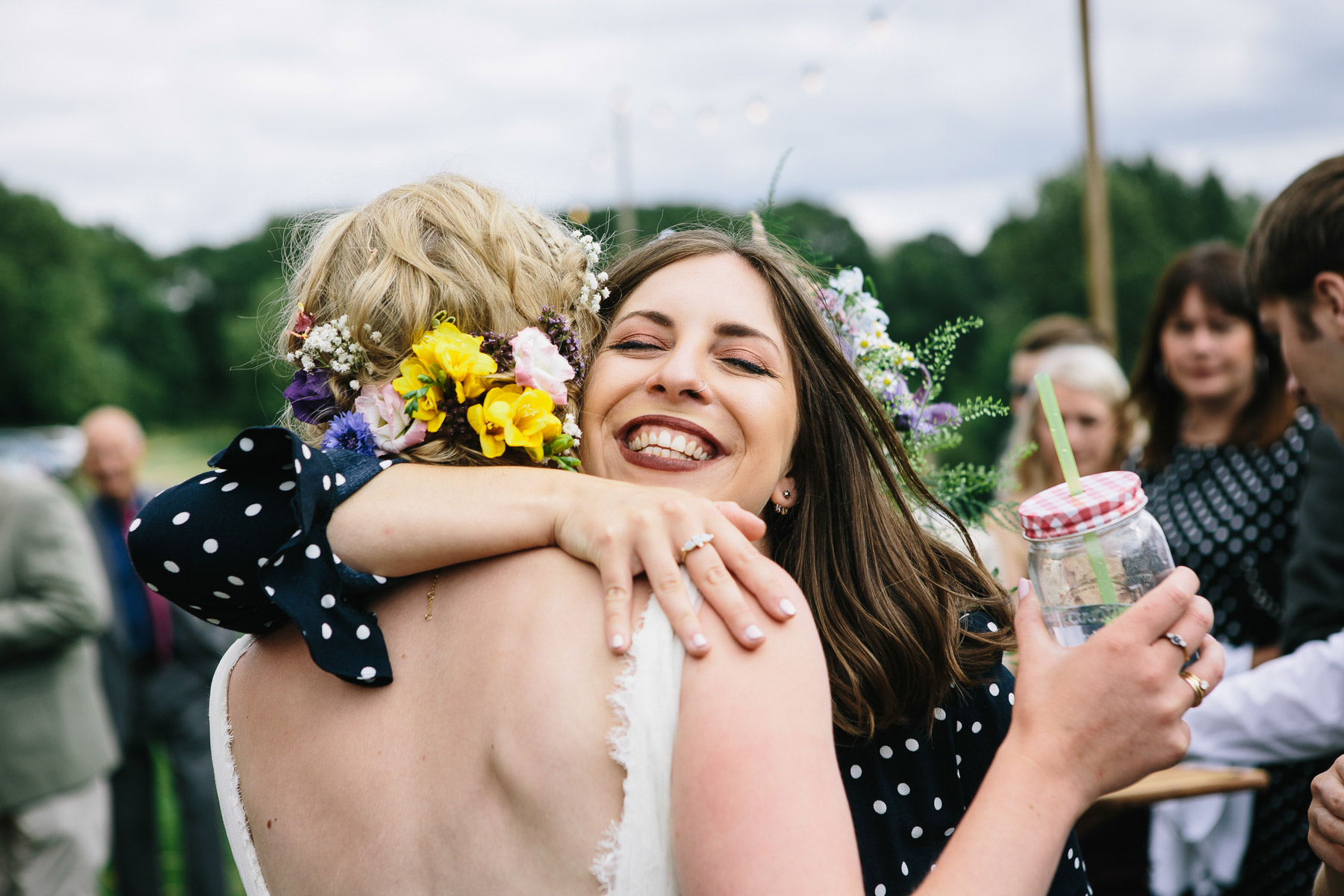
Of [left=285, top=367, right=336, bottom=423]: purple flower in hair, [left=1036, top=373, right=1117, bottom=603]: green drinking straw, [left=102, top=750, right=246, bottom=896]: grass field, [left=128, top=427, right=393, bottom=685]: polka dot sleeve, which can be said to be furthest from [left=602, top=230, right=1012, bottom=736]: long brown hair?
[left=102, top=750, right=246, bottom=896]: grass field

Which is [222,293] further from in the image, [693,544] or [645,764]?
[645,764]

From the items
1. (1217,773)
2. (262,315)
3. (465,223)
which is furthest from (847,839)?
(1217,773)

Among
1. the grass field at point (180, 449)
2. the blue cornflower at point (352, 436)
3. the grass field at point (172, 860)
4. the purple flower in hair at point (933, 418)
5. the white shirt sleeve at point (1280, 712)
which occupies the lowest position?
the grass field at point (180, 449)

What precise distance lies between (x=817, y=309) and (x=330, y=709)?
1.38 metres

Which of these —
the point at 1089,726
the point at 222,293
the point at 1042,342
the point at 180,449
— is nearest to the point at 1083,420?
the point at 1042,342

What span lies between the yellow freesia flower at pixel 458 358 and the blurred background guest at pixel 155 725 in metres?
4.64

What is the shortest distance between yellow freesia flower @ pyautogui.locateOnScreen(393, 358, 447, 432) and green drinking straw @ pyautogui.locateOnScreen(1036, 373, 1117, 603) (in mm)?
983

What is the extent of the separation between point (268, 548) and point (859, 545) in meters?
1.18

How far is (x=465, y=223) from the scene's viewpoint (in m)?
1.76

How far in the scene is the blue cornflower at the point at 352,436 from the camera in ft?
5.74

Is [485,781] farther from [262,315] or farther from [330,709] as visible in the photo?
[262,315]

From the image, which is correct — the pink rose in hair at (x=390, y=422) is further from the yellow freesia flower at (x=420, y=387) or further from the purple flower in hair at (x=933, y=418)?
the purple flower in hair at (x=933, y=418)

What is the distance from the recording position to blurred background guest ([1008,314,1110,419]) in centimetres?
504

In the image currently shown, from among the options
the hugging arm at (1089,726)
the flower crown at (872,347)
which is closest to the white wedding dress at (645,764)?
the hugging arm at (1089,726)
